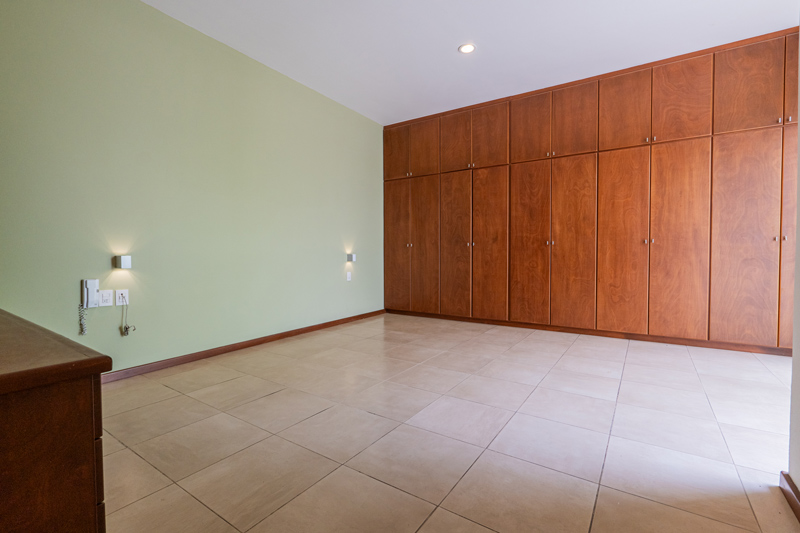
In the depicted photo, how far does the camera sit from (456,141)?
197 inches

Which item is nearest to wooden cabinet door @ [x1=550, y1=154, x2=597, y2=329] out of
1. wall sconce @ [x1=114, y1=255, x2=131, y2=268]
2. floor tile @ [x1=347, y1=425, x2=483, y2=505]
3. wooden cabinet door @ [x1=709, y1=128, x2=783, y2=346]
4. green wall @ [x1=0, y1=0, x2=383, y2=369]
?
wooden cabinet door @ [x1=709, y1=128, x2=783, y2=346]

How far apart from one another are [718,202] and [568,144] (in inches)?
62.1

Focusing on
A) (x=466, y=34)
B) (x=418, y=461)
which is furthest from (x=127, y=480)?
(x=466, y=34)

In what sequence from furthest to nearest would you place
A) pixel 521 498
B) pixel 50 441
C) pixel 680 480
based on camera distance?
pixel 680 480
pixel 521 498
pixel 50 441

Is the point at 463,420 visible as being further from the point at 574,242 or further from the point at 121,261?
the point at 574,242

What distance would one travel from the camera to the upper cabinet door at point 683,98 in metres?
3.52

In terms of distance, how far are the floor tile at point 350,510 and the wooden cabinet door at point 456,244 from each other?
3.69 metres

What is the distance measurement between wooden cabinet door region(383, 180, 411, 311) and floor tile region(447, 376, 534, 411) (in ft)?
9.64

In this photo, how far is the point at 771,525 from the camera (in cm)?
124

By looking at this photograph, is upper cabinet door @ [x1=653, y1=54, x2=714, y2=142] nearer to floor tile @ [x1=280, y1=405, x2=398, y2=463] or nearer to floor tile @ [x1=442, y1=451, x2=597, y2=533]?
floor tile @ [x1=442, y1=451, x2=597, y2=533]

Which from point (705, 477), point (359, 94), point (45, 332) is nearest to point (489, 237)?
point (359, 94)

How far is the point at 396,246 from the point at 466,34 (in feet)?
10.1

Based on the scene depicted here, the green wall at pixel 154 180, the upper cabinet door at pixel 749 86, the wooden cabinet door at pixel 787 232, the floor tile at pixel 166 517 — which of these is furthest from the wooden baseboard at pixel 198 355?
the upper cabinet door at pixel 749 86

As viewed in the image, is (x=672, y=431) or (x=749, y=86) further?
(x=749, y=86)
